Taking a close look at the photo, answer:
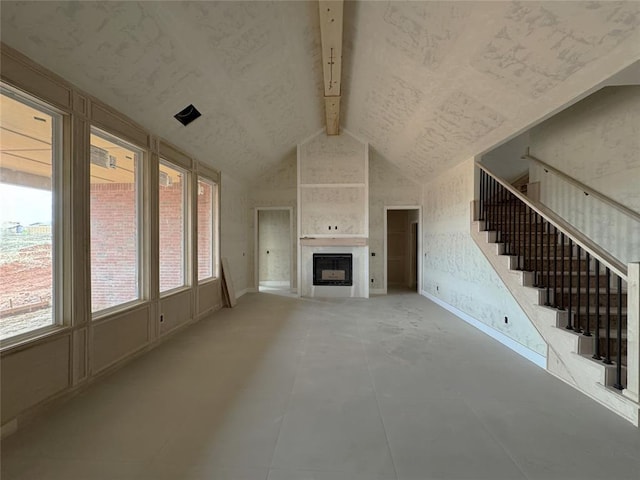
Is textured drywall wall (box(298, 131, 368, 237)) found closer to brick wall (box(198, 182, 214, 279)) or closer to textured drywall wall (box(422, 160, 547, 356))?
textured drywall wall (box(422, 160, 547, 356))

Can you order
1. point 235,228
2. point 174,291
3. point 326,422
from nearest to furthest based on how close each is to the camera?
point 326,422 → point 174,291 → point 235,228

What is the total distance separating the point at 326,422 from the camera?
2045mm

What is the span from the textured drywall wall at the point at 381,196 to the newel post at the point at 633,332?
541 centimetres

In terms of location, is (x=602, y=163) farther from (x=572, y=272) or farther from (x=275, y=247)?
(x=275, y=247)

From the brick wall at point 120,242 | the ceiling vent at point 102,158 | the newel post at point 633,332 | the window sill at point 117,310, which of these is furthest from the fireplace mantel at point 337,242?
the newel post at point 633,332

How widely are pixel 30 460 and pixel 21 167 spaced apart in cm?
196

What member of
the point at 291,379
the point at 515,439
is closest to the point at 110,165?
the point at 291,379

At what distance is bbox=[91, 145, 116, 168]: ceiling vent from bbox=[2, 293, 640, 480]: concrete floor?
2.08 metres

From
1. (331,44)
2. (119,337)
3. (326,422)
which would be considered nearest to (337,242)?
(331,44)

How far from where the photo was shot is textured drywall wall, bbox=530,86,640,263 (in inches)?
124

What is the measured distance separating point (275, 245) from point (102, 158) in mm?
6302

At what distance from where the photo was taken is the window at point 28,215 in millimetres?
2041

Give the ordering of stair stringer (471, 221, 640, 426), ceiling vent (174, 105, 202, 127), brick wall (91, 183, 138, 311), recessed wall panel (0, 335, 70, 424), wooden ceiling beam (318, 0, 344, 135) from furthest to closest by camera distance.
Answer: ceiling vent (174, 105, 202, 127), wooden ceiling beam (318, 0, 344, 135), brick wall (91, 183, 138, 311), stair stringer (471, 221, 640, 426), recessed wall panel (0, 335, 70, 424)

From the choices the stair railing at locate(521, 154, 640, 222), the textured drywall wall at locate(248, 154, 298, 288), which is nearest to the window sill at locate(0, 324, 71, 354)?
the textured drywall wall at locate(248, 154, 298, 288)
